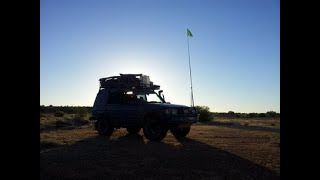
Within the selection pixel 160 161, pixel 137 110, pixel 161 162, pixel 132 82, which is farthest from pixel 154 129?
pixel 161 162

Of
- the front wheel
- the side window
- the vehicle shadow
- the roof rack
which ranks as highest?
the roof rack

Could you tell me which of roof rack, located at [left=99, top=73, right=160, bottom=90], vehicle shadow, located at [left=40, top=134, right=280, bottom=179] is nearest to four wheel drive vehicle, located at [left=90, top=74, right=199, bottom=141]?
roof rack, located at [left=99, top=73, right=160, bottom=90]

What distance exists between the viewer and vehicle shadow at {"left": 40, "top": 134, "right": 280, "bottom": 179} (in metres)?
8.32

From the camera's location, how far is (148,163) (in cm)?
987

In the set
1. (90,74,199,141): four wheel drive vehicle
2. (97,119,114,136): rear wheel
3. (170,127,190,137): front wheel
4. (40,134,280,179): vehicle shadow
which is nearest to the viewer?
(40,134,280,179): vehicle shadow

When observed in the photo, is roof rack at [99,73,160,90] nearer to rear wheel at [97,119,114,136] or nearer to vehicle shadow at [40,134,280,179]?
rear wheel at [97,119,114,136]

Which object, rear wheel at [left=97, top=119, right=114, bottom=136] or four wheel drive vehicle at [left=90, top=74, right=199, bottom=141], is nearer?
four wheel drive vehicle at [left=90, top=74, right=199, bottom=141]

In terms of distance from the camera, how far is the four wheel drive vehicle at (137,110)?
49.2 ft
